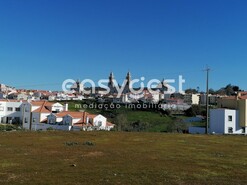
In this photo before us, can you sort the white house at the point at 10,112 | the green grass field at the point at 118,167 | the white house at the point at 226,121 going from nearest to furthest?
1. the green grass field at the point at 118,167
2. the white house at the point at 226,121
3. the white house at the point at 10,112

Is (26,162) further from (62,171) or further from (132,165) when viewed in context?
(132,165)

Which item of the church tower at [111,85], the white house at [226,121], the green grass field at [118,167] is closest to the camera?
the green grass field at [118,167]

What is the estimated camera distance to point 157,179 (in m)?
13.6

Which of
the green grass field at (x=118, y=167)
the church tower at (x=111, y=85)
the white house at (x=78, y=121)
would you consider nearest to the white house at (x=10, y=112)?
the white house at (x=78, y=121)

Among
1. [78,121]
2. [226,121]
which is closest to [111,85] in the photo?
[78,121]

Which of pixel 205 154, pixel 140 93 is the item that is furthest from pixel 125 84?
pixel 205 154

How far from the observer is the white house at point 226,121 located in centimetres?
5388

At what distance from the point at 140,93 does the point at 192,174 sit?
141971 millimetres

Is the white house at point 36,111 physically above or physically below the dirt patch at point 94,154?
above

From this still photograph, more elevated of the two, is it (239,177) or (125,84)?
(125,84)

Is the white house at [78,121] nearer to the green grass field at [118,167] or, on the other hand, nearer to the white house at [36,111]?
the white house at [36,111]

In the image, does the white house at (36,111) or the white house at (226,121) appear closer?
the white house at (226,121)

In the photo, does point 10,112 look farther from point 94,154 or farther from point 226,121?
point 94,154

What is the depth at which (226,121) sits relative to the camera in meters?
53.8
